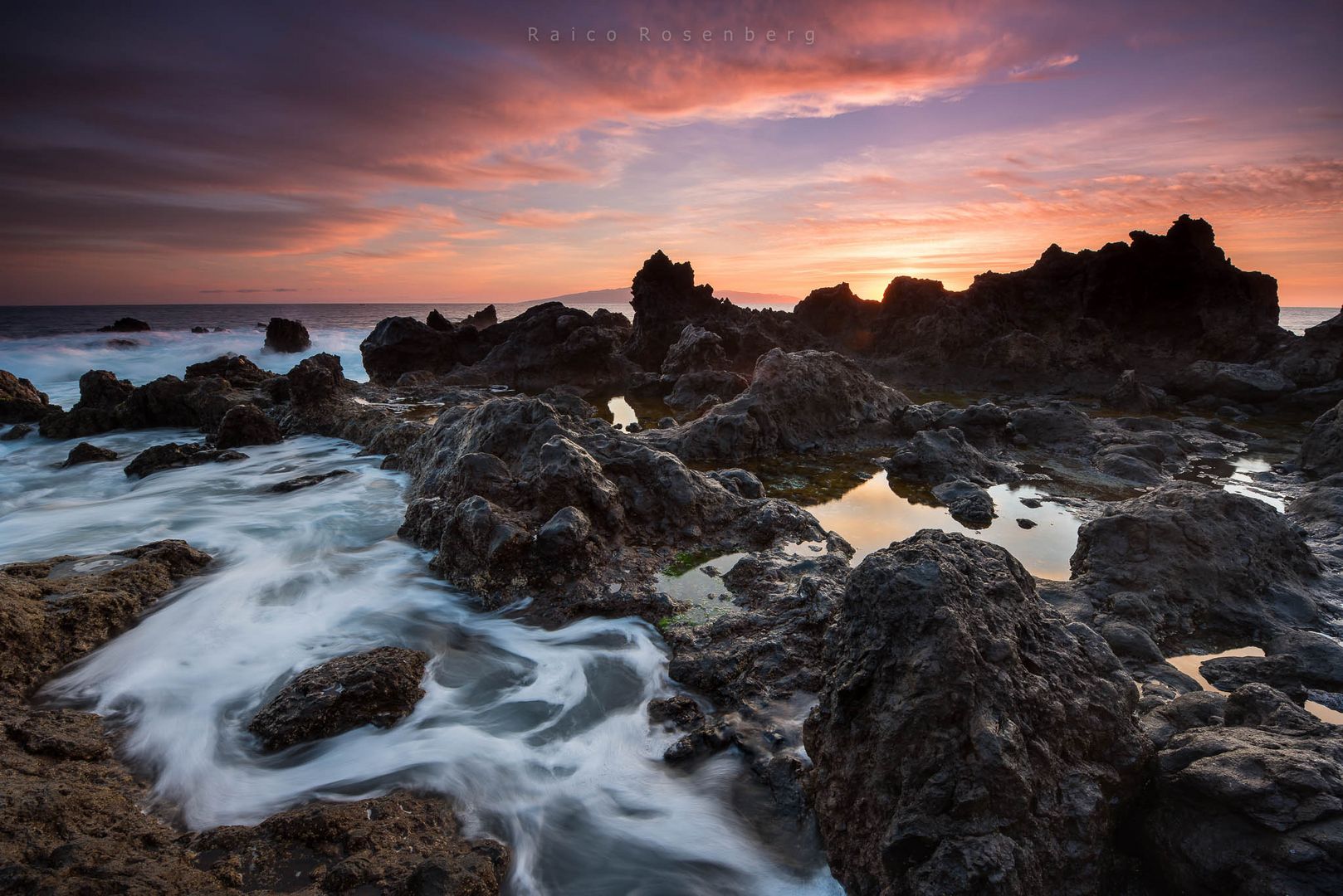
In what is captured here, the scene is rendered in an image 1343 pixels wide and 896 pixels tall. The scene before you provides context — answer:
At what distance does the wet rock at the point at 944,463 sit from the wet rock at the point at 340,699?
917 centimetres

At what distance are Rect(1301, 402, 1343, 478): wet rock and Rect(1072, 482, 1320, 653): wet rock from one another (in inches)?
249

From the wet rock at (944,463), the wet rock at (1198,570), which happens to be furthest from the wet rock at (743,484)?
the wet rock at (1198,570)

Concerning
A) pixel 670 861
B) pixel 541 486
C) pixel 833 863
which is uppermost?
pixel 541 486

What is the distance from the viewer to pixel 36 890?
8.66ft

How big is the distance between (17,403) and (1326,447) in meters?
29.8

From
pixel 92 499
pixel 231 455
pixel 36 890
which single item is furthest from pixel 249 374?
pixel 36 890

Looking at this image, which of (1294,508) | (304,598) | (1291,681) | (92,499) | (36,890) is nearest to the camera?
(36,890)

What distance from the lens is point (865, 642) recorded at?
11.6 feet

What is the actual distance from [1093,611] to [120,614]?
9319 millimetres

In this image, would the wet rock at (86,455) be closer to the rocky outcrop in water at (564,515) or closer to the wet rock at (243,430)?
the wet rock at (243,430)

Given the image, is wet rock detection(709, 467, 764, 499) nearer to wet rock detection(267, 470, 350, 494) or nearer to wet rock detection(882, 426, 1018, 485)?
wet rock detection(882, 426, 1018, 485)

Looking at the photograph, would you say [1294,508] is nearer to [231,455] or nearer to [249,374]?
[231,455]

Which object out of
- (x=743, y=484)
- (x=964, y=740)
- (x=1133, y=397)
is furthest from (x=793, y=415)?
(x=1133, y=397)

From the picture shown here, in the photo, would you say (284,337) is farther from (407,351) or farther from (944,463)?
(944,463)
